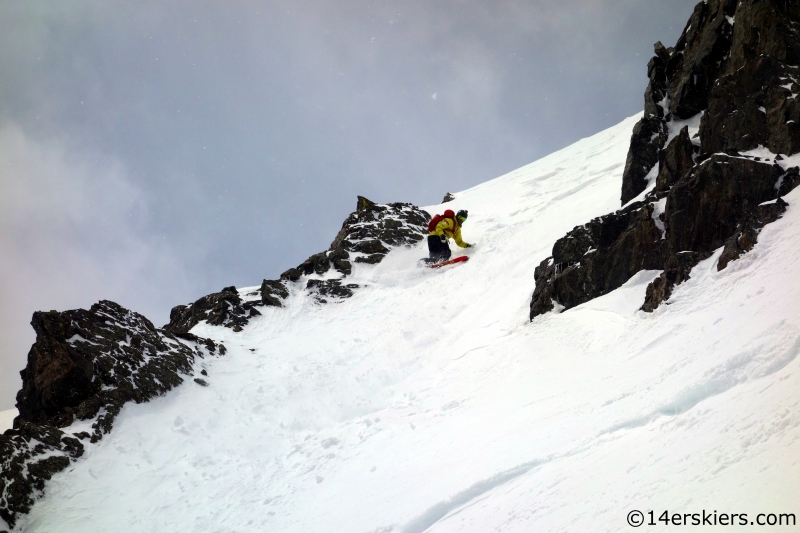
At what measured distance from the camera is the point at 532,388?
27.0 feet

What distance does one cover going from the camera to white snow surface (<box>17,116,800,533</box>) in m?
4.15

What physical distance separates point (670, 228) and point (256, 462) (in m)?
9.11

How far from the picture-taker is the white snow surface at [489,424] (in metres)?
4.15

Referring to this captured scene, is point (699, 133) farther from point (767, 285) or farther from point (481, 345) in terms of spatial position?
point (481, 345)

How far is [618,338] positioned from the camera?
833 cm

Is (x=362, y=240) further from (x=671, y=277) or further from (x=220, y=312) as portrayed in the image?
(x=671, y=277)

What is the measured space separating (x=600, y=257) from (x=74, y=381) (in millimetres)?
11798

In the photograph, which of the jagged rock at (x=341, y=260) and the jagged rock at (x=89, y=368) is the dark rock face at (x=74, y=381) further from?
the jagged rock at (x=341, y=260)

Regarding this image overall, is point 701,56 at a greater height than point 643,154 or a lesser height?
greater

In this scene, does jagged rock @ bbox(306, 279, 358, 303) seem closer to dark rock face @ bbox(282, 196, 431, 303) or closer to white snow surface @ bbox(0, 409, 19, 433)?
dark rock face @ bbox(282, 196, 431, 303)

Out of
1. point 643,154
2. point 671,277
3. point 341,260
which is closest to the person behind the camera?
point 671,277

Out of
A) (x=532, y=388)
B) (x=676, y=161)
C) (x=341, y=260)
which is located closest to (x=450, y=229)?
(x=341, y=260)

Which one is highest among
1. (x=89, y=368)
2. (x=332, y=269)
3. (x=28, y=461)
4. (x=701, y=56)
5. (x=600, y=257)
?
(x=701, y=56)

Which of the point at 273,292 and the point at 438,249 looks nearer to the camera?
the point at 273,292
